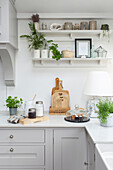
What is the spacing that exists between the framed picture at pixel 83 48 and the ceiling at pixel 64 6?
0.41m

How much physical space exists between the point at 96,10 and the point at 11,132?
6.33 feet

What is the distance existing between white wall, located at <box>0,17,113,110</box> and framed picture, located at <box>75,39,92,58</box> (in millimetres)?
107

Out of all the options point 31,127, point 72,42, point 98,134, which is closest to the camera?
point 98,134

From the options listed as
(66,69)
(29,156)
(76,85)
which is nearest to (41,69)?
(66,69)

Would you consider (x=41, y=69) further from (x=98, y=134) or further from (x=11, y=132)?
(x=98, y=134)

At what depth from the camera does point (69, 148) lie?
76.5 inches

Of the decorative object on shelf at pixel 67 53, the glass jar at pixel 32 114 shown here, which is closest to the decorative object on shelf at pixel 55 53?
the decorative object on shelf at pixel 67 53

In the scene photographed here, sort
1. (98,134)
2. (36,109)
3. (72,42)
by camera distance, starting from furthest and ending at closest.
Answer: (72,42)
(36,109)
(98,134)

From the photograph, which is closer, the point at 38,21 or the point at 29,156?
the point at 29,156

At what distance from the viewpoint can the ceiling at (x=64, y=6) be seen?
Result: 217 cm

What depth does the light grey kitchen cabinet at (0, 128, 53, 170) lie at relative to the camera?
1.94 meters

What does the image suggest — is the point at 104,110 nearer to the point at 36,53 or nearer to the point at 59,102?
the point at 59,102

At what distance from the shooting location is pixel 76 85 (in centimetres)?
262

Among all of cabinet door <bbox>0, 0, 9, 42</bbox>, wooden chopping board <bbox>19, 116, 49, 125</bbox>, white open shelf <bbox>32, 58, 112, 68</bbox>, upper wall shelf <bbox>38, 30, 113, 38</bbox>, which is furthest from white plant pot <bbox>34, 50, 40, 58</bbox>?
wooden chopping board <bbox>19, 116, 49, 125</bbox>
